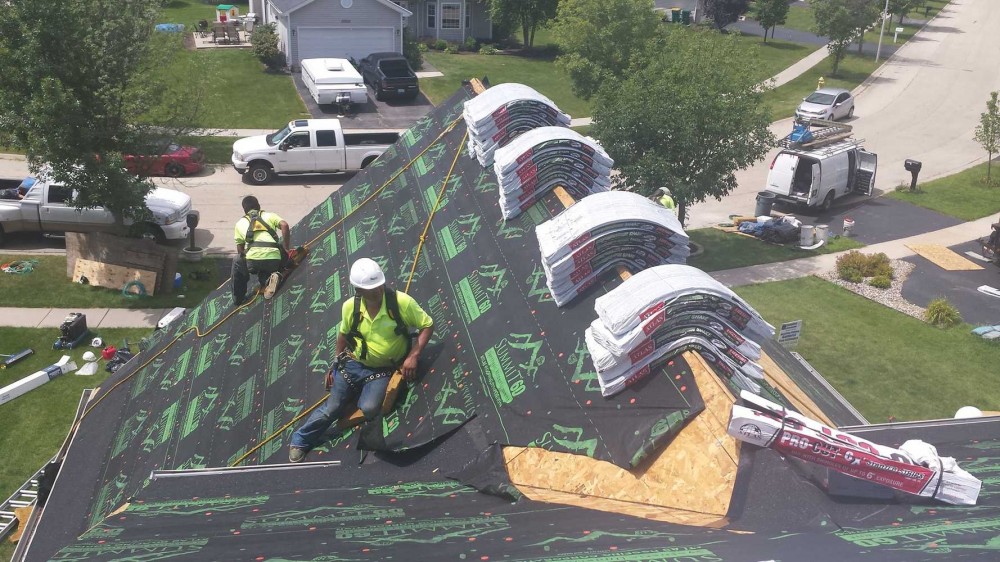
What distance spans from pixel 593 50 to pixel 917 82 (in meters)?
25.4

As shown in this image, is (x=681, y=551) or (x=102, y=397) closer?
(x=681, y=551)

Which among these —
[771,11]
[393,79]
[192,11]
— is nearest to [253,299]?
[393,79]

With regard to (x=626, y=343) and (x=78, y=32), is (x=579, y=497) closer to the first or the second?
(x=626, y=343)

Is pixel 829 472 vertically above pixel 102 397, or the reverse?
pixel 829 472

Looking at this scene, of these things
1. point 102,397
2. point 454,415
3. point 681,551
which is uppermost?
point 681,551

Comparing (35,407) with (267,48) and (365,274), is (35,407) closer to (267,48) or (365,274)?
(365,274)

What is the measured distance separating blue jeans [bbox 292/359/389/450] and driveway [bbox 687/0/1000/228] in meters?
18.1

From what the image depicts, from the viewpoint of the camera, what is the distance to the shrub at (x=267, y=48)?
127 ft

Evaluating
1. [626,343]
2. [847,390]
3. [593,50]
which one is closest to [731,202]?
[593,50]

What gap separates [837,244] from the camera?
23.0m

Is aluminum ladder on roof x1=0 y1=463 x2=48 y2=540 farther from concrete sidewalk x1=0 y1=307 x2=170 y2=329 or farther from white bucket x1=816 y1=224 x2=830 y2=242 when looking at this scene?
white bucket x1=816 y1=224 x2=830 y2=242

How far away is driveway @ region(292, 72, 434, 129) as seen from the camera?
33281 millimetres

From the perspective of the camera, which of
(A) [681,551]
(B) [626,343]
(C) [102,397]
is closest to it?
(A) [681,551]

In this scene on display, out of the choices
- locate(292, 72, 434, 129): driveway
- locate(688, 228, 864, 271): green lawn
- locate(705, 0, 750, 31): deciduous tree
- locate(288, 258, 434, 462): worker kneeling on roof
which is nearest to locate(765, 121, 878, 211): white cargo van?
locate(688, 228, 864, 271): green lawn
